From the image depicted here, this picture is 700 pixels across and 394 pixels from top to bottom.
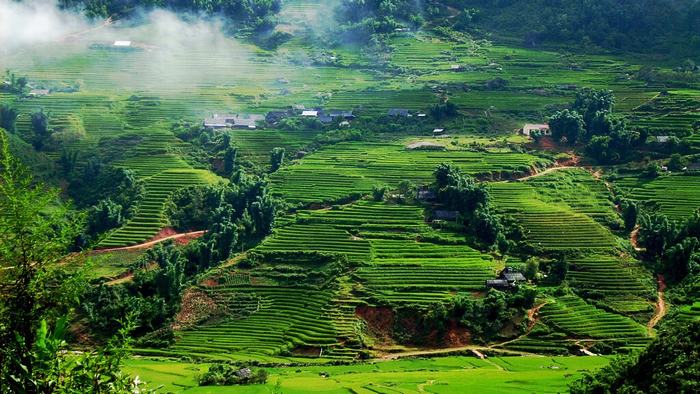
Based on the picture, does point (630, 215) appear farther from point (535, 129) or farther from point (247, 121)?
point (247, 121)

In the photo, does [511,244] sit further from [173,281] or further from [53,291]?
[53,291]

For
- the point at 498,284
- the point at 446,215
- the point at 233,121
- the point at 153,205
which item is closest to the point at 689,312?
the point at 498,284

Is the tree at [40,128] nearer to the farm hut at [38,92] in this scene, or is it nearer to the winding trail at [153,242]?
the farm hut at [38,92]

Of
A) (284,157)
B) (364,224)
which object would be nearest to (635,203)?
(364,224)

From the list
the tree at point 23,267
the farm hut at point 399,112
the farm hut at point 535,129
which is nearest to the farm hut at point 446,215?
the farm hut at point 535,129

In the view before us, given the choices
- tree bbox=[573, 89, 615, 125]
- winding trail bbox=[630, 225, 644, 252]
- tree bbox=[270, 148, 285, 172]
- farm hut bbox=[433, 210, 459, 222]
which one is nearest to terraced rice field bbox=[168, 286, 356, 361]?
farm hut bbox=[433, 210, 459, 222]

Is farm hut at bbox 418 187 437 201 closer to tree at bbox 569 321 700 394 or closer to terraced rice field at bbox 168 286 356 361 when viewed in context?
terraced rice field at bbox 168 286 356 361
